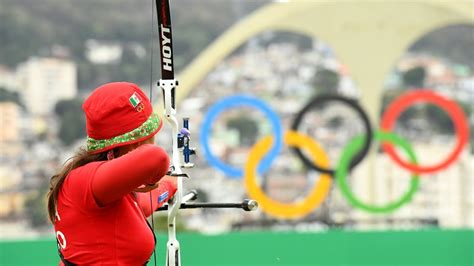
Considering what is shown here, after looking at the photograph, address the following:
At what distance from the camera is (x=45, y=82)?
4.96 metres

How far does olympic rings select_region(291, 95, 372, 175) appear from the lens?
5.05m

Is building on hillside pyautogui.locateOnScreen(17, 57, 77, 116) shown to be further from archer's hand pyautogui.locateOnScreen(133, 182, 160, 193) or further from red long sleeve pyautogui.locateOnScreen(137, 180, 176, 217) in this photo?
archer's hand pyautogui.locateOnScreen(133, 182, 160, 193)

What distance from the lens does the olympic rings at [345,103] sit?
5.05 metres

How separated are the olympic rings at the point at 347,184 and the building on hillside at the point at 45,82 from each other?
146cm

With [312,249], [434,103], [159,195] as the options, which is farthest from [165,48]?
[434,103]

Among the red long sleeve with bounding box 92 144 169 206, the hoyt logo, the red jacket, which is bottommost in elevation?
the red jacket

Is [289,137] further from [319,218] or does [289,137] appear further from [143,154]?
[143,154]

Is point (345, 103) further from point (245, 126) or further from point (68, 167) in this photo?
point (68, 167)

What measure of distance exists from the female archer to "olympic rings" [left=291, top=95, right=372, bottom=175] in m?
3.46

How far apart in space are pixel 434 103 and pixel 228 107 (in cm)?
112

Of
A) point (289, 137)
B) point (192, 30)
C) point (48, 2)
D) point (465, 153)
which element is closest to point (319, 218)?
point (289, 137)

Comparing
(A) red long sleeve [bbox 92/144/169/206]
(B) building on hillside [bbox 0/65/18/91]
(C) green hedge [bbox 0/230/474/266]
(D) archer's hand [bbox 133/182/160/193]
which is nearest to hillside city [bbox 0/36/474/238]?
(B) building on hillside [bbox 0/65/18/91]

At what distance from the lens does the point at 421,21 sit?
5199mm

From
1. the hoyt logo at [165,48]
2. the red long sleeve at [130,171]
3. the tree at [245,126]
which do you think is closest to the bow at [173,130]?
the hoyt logo at [165,48]
